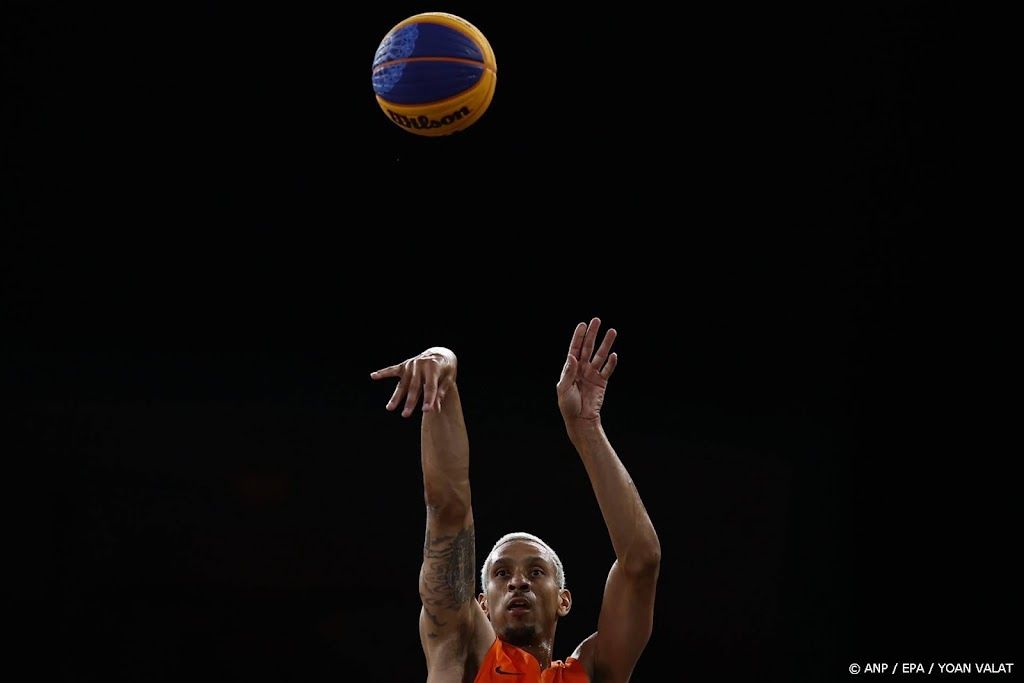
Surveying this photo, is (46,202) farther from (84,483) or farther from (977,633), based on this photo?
(977,633)

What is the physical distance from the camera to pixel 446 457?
8.87 feet

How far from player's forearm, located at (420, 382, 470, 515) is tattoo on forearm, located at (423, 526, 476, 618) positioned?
72 millimetres

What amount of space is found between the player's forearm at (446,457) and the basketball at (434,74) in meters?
0.95

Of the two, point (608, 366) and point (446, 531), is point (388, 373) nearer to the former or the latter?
point (446, 531)

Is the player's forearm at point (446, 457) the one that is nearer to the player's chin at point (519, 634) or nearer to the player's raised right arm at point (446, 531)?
the player's raised right arm at point (446, 531)

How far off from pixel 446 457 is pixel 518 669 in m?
0.55


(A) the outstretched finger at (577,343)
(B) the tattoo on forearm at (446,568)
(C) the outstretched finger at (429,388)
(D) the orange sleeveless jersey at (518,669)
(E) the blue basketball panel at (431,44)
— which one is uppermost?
(E) the blue basketball panel at (431,44)

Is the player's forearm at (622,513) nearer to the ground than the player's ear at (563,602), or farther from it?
farther from it

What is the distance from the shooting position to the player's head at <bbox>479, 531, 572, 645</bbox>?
2.90 meters

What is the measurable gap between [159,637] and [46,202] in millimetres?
2179

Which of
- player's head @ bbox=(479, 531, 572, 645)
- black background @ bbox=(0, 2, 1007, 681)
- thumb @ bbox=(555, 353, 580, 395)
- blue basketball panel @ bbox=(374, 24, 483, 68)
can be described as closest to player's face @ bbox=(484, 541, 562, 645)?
player's head @ bbox=(479, 531, 572, 645)

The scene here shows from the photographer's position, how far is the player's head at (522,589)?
290 centimetres

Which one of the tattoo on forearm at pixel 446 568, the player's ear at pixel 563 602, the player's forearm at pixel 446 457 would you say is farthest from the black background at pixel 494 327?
the player's forearm at pixel 446 457

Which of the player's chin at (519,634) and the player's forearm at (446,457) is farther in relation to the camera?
the player's chin at (519,634)
